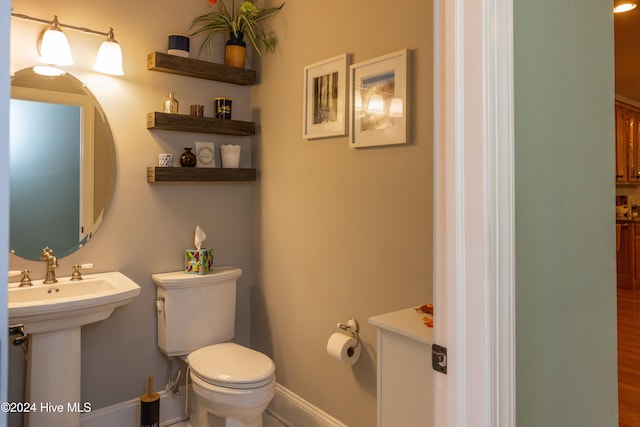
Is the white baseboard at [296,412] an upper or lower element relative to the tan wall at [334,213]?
lower

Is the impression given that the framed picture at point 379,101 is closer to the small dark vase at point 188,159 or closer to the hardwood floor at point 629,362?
the small dark vase at point 188,159

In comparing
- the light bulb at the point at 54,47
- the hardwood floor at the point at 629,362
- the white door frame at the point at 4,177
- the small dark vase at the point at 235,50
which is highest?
the small dark vase at the point at 235,50

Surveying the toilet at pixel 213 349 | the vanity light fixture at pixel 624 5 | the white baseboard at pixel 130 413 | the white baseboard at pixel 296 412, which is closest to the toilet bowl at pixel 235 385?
the toilet at pixel 213 349

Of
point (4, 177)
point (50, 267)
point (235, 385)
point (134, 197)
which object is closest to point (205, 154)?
point (134, 197)

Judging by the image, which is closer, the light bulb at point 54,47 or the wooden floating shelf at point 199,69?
the light bulb at point 54,47

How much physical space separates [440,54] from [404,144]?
0.95m

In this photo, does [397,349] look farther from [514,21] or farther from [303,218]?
[303,218]

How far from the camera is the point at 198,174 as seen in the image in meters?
2.57

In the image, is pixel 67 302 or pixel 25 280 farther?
pixel 25 280

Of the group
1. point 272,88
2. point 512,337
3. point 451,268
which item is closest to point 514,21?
point 451,268

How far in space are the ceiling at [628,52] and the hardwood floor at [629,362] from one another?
8.17 ft

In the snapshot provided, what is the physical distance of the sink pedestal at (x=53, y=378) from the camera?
1.92 m

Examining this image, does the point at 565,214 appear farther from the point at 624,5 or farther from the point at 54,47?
the point at 624,5

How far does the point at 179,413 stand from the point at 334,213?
147 centimetres
